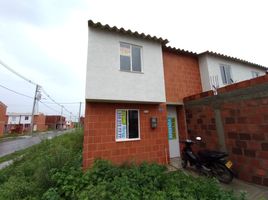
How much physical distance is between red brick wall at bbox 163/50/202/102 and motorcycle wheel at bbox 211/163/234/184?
374 centimetres

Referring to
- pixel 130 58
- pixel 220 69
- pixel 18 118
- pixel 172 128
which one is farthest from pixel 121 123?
pixel 18 118

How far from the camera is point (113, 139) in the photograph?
590cm

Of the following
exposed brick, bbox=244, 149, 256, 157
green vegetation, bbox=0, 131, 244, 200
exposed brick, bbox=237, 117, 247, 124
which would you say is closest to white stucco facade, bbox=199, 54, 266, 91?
exposed brick, bbox=237, 117, 247, 124

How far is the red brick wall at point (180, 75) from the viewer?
7734mm

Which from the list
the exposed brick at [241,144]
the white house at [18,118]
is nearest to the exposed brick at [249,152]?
the exposed brick at [241,144]

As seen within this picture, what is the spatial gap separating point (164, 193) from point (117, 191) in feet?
4.36

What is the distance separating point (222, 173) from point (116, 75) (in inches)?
223

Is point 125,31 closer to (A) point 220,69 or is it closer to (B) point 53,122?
(A) point 220,69

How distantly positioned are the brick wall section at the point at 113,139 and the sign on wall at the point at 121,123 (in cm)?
24

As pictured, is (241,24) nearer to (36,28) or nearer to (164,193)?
(164,193)

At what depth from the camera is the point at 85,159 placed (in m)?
5.38

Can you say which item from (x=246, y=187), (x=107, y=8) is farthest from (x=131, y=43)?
(x=246, y=187)

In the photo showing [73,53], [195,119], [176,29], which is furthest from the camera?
[73,53]

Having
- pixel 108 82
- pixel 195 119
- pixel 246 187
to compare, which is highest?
pixel 108 82
